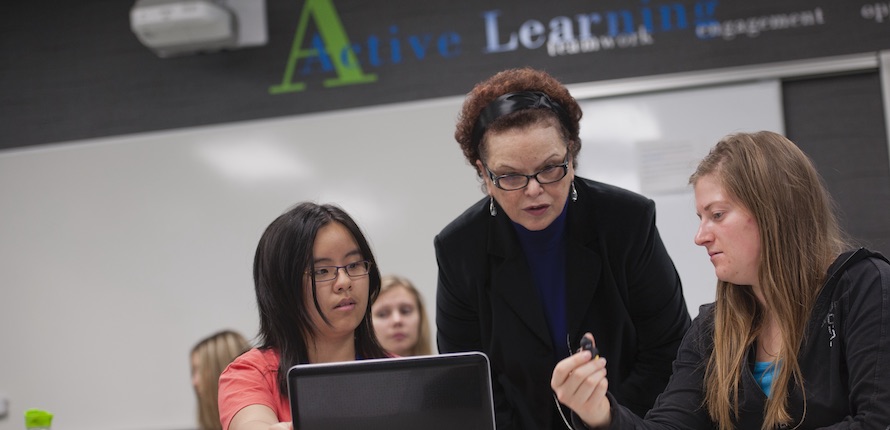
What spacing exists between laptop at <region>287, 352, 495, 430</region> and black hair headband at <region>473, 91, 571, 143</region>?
61 cm

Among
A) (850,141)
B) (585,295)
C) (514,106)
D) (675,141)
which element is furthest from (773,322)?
(850,141)

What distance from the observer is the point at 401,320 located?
130 inches

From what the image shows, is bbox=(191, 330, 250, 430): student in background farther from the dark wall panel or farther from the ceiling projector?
the dark wall panel

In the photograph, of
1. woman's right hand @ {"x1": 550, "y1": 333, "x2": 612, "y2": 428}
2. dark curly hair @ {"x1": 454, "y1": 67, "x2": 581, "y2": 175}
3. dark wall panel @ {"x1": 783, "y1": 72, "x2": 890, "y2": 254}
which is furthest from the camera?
dark wall panel @ {"x1": 783, "y1": 72, "x2": 890, "y2": 254}

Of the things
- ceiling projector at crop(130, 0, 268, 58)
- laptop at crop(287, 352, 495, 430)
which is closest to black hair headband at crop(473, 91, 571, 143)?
laptop at crop(287, 352, 495, 430)

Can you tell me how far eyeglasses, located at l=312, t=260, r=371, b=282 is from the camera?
1753mm

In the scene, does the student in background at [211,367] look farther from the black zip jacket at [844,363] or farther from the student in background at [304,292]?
the black zip jacket at [844,363]

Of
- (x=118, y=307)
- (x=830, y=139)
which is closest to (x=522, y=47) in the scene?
(x=830, y=139)

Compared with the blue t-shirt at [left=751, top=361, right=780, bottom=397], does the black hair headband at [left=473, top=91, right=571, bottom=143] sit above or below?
above

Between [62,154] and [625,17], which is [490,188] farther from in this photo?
[62,154]

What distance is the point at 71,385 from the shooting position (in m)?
4.22

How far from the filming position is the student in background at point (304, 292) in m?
1.73

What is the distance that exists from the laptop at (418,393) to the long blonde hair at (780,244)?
1.53ft

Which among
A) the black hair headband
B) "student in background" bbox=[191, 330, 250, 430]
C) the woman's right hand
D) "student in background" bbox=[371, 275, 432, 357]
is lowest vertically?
"student in background" bbox=[191, 330, 250, 430]
